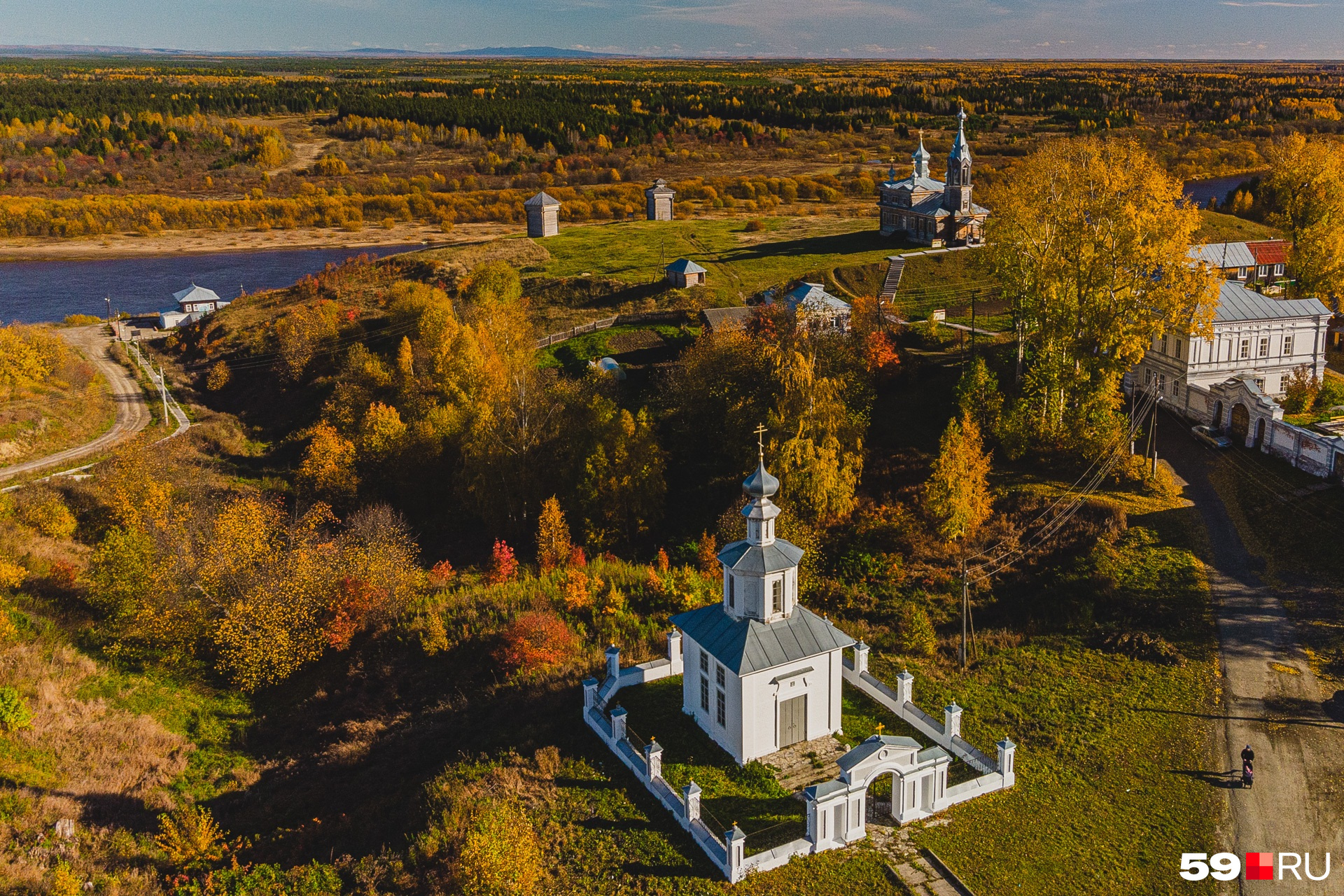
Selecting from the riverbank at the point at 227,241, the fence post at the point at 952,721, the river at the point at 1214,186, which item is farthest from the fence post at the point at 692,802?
the riverbank at the point at 227,241

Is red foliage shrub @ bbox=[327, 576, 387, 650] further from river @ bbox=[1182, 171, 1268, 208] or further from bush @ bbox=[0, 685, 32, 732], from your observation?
river @ bbox=[1182, 171, 1268, 208]

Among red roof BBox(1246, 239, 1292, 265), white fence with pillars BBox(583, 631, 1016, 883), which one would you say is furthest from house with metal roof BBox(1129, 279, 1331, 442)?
white fence with pillars BBox(583, 631, 1016, 883)

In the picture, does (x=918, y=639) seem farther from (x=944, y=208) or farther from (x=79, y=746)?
(x=944, y=208)

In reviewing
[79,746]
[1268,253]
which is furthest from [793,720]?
[1268,253]

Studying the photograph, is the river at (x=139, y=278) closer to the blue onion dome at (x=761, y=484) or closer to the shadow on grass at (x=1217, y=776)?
the blue onion dome at (x=761, y=484)

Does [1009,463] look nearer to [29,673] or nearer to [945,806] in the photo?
[945,806]

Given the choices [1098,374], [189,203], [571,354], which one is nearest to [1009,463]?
[1098,374]
